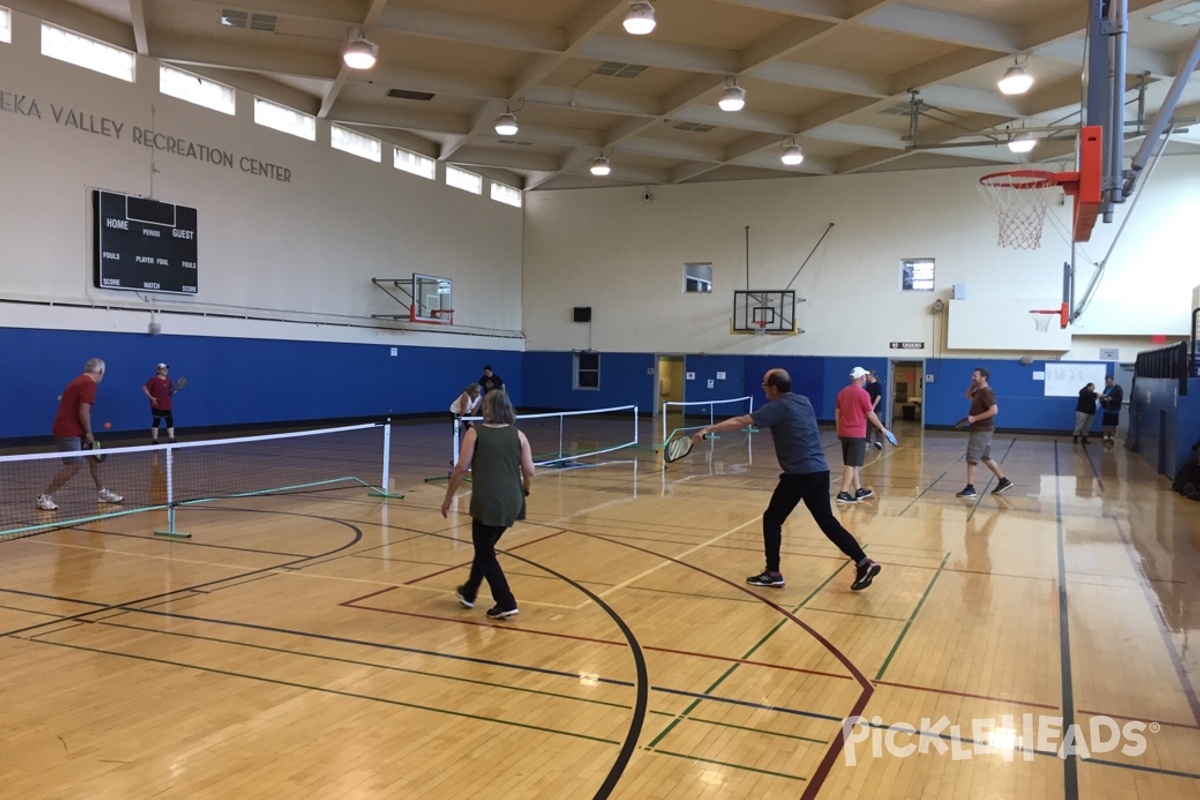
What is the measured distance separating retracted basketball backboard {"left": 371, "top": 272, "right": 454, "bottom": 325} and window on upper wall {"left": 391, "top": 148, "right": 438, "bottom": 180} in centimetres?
337

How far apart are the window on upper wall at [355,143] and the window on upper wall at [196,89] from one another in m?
3.55

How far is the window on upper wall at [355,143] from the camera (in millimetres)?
24625

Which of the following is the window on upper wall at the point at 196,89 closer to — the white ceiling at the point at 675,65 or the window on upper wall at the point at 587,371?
the white ceiling at the point at 675,65

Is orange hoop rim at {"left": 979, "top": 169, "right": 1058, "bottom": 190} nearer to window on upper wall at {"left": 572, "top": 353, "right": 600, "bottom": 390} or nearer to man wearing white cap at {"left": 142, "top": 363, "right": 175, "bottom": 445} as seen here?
man wearing white cap at {"left": 142, "top": 363, "right": 175, "bottom": 445}

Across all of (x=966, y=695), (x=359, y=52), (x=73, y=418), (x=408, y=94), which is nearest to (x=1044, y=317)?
(x=408, y=94)

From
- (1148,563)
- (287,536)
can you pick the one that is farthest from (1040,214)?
(287,536)

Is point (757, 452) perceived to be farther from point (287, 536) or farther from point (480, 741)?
point (480, 741)

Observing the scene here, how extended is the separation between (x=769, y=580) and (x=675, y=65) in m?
14.4

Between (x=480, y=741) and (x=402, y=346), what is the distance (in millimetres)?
Answer: 24311

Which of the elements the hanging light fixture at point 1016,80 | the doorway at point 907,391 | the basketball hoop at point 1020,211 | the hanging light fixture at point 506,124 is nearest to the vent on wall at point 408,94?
the hanging light fixture at point 506,124

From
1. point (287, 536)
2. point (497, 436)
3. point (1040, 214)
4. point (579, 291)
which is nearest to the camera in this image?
point (497, 436)

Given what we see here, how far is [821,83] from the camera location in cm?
1975

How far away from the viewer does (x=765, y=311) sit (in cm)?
3003

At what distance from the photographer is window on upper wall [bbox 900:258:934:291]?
28.1 meters
